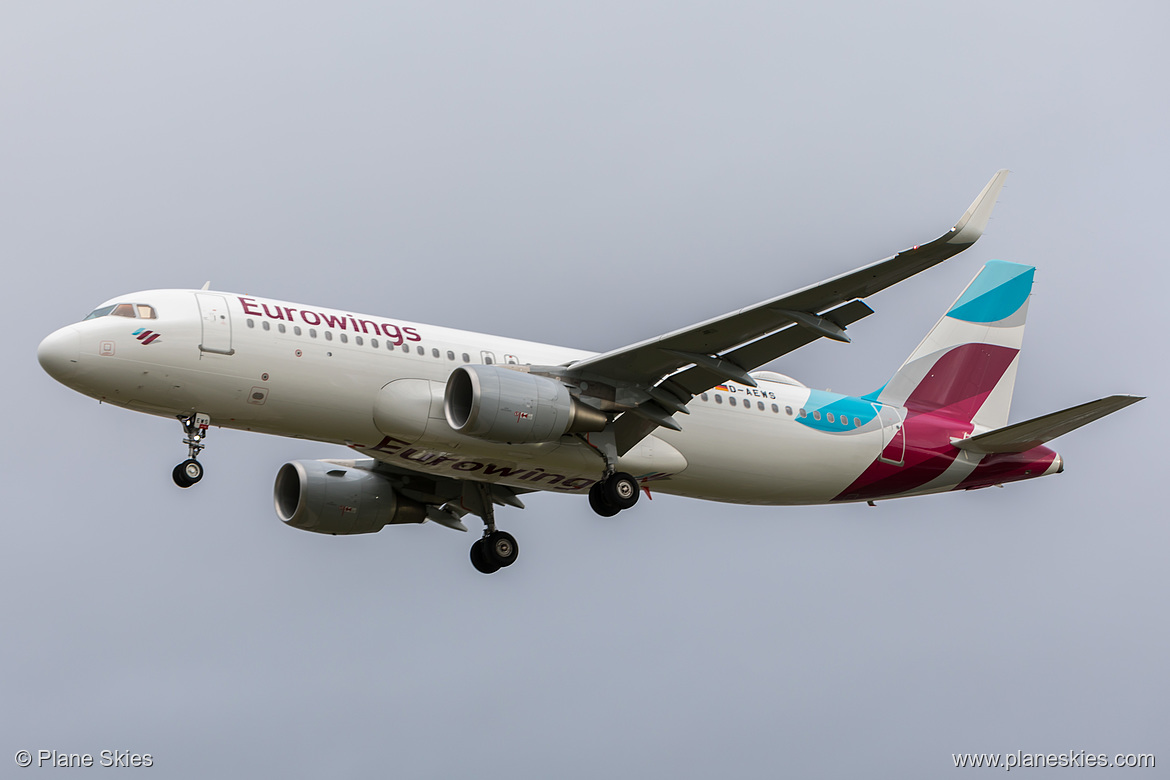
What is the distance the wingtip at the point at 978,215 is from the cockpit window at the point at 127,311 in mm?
15613

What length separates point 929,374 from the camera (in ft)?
117

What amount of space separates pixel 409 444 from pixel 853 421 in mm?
11633

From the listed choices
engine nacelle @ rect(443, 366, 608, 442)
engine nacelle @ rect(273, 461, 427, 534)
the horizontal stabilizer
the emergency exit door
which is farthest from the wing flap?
engine nacelle @ rect(273, 461, 427, 534)

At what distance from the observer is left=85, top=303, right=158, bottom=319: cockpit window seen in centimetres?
2628

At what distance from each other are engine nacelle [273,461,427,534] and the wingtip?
16629mm

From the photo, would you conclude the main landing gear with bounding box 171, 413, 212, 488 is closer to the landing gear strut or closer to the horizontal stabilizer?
the landing gear strut

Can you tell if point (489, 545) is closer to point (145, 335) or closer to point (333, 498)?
point (333, 498)

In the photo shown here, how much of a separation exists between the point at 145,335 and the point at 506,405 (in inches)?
289

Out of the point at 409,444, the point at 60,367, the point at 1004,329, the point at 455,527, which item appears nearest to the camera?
the point at 60,367

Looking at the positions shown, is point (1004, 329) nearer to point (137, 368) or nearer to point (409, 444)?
point (409, 444)

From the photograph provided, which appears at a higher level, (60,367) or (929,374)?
(60,367)

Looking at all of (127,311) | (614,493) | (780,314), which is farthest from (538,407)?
(127,311)

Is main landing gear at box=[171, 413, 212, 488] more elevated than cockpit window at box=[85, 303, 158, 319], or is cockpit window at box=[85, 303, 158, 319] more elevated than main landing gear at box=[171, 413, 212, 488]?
cockpit window at box=[85, 303, 158, 319]

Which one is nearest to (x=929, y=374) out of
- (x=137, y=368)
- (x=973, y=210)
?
(x=973, y=210)
